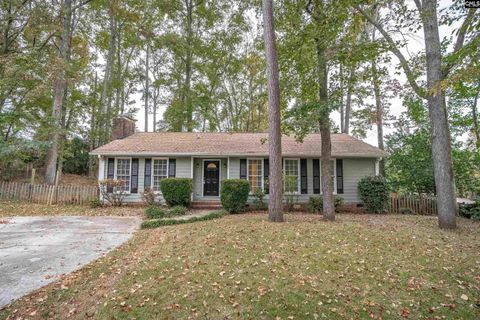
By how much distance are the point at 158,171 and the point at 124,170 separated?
1.70m

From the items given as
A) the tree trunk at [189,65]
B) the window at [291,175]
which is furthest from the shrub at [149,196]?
the tree trunk at [189,65]

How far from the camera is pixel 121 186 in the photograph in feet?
40.0

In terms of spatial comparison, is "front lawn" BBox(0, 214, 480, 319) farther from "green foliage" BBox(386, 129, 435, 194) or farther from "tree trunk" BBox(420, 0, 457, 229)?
"green foliage" BBox(386, 129, 435, 194)

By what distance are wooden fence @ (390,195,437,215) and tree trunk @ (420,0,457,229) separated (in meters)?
4.30

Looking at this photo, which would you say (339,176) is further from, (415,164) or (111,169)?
(111,169)

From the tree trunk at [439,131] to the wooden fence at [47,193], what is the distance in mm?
14089

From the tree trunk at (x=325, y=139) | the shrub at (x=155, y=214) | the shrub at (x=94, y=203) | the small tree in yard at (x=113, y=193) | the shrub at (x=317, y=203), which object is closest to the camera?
the tree trunk at (x=325, y=139)

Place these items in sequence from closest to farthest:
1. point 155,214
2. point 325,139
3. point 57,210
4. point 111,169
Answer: point 325,139 < point 155,214 < point 57,210 < point 111,169

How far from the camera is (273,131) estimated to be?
7.80m

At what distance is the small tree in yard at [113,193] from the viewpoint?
12.2 metres

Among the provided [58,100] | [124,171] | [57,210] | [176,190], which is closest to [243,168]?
[176,190]

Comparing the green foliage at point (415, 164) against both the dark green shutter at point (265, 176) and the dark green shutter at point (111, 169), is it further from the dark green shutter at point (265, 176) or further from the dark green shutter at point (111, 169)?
the dark green shutter at point (111, 169)

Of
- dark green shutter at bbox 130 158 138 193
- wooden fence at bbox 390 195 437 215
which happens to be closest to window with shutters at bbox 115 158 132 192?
dark green shutter at bbox 130 158 138 193

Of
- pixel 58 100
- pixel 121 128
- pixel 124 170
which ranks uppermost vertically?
pixel 58 100
